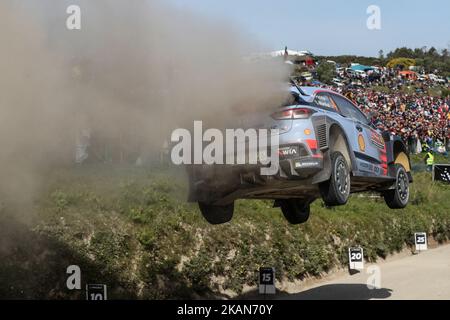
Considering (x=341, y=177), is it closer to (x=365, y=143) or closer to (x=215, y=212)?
(x=365, y=143)

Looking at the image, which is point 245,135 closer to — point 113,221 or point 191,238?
point 113,221

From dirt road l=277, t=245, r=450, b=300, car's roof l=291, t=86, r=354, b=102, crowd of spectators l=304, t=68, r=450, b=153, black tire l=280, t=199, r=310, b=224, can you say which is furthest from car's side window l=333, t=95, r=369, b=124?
crowd of spectators l=304, t=68, r=450, b=153

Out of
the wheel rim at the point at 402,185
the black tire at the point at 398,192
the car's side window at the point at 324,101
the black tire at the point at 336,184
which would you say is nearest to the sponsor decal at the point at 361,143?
the car's side window at the point at 324,101

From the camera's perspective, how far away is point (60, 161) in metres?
8.57

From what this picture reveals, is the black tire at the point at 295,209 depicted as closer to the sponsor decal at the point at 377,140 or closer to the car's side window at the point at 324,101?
the sponsor decal at the point at 377,140

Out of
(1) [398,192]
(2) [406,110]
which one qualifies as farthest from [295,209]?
(2) [406,110]

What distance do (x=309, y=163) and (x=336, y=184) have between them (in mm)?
603

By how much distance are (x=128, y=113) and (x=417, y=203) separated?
22.0 m

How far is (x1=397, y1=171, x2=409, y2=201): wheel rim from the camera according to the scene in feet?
37.7

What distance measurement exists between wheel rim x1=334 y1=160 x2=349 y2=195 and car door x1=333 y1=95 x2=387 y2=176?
0.69 m

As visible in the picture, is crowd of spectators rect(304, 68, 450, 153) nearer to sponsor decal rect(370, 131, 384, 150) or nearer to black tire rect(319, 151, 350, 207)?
sponsor decal rect(370, 131, 384, 150)

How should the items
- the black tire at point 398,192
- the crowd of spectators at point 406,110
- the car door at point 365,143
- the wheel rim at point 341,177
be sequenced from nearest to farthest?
the wheel rim at point 341,177 → the car door at point 365,143 → the black tire at point 398,192 → the crowd of spectators at point 406,110

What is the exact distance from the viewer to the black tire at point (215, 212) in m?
10.2

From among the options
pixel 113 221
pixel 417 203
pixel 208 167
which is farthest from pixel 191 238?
pixel 417 203
